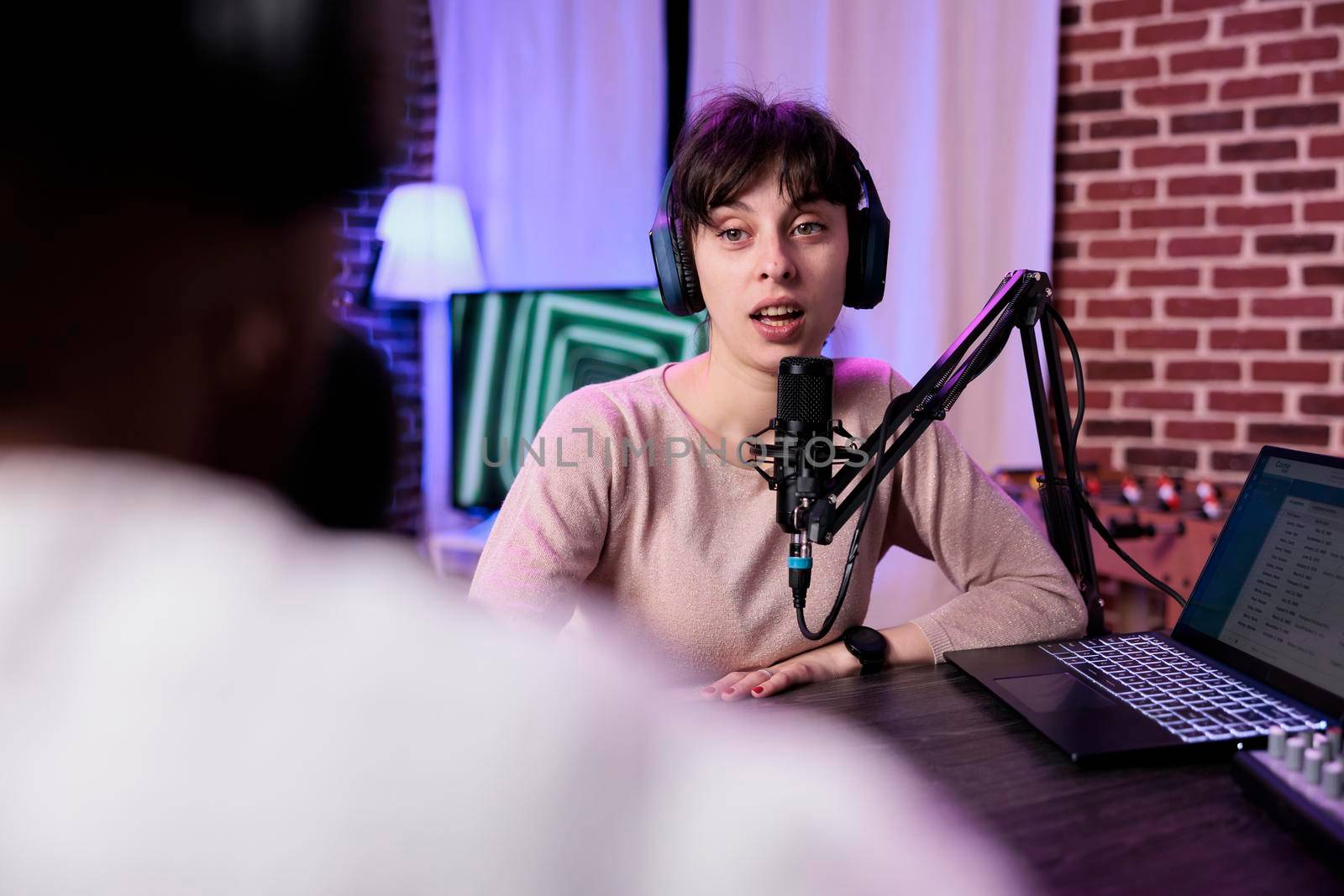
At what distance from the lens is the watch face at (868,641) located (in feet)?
3.64

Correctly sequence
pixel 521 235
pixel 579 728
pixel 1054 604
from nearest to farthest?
pixel 579 728 → pixel 1054 604 → pixel 521 235

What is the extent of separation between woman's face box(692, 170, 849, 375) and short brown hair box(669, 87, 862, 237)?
14 mm

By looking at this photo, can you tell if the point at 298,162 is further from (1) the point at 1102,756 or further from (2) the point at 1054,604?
(2) the point at 1054,604

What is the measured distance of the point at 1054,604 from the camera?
1199 mm

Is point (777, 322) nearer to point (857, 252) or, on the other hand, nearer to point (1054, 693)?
point (857, 252)

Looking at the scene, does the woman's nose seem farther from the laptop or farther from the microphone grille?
the laptop

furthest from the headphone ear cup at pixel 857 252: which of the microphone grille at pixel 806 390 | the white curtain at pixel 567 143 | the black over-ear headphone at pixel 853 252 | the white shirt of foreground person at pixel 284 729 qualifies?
the white curtain at pixel 567 143

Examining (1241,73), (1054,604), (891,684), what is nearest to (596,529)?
(891,684)

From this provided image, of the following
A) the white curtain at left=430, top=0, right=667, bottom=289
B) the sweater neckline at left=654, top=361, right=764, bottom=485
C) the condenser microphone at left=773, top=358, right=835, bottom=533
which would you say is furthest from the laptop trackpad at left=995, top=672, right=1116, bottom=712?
the white curtain at left=430, top=0, right=667, bottom=289

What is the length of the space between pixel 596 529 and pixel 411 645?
95 cm

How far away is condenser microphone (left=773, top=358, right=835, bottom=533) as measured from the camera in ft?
2.91

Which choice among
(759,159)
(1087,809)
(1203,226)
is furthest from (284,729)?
(1203,226)

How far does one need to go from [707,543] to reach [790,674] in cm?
24

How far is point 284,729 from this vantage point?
232mm
